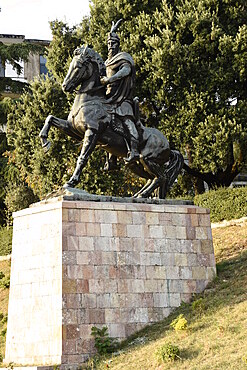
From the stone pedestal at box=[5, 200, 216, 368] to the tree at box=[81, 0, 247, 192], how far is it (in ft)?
33.4

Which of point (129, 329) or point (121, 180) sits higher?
point (121, 180)

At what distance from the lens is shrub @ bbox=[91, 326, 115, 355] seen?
541 inches

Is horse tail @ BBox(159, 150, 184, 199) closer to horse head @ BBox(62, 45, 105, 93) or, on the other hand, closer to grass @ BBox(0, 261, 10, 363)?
horse head @ BBox(62, 45, 105, 93)

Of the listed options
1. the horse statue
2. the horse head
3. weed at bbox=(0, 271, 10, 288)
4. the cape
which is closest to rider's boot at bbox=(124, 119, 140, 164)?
the horse statue

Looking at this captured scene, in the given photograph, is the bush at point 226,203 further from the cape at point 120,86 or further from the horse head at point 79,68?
the horse head at point 79,68

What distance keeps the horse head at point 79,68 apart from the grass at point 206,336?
20.3 feet

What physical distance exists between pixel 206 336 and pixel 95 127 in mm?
5883

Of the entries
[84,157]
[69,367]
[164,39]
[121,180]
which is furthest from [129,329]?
[164,39]

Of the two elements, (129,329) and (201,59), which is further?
(201,59)

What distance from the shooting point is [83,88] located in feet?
51.9

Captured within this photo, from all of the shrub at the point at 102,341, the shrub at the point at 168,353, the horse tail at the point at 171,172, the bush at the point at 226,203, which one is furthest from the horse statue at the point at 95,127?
the bush at the point at 226,203

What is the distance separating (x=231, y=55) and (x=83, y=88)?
12.2 meters

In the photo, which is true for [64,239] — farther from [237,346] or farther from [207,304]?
[237,346]

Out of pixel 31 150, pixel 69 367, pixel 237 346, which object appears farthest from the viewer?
pixel 31 150
